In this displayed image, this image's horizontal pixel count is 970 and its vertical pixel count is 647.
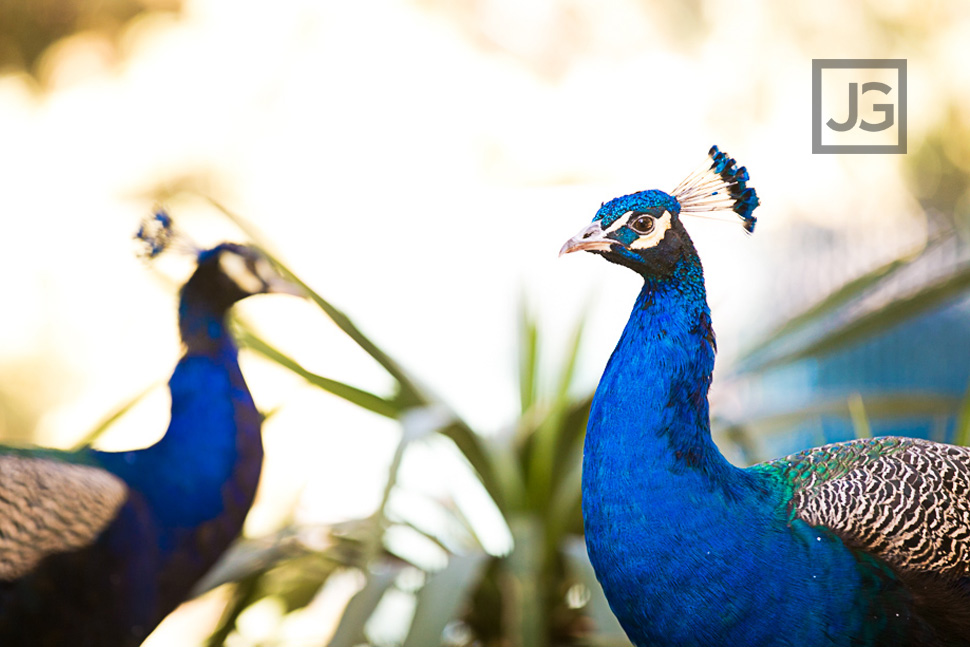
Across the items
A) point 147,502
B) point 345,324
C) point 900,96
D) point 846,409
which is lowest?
point 147,502

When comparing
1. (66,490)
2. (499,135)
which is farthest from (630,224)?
(499,135)

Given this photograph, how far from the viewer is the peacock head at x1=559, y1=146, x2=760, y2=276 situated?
1.01 meters

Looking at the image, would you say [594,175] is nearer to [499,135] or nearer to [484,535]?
[499,135]

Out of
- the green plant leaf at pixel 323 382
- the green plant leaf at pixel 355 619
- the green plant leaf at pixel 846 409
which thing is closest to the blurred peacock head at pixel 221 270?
the green plant leaf at pixel 323 382

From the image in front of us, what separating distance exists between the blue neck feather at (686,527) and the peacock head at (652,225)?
0.02 meters

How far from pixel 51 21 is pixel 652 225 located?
3.48m

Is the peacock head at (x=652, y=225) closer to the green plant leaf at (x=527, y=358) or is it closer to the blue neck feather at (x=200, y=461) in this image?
the blue neck feather at (x=200, y=461)

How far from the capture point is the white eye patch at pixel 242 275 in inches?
60.1

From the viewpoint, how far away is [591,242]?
1011 mm

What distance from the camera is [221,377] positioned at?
1.46m

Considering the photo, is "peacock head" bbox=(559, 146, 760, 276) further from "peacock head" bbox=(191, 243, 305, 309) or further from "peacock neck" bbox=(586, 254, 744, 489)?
"peacock head" bbox=(191, 243, 305, 309)

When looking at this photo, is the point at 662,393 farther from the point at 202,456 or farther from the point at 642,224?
the point at 202,456

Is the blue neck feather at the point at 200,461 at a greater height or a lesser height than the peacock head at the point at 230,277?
lesser

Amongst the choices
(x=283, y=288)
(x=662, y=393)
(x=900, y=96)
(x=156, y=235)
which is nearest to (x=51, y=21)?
(x=156, y=235)
